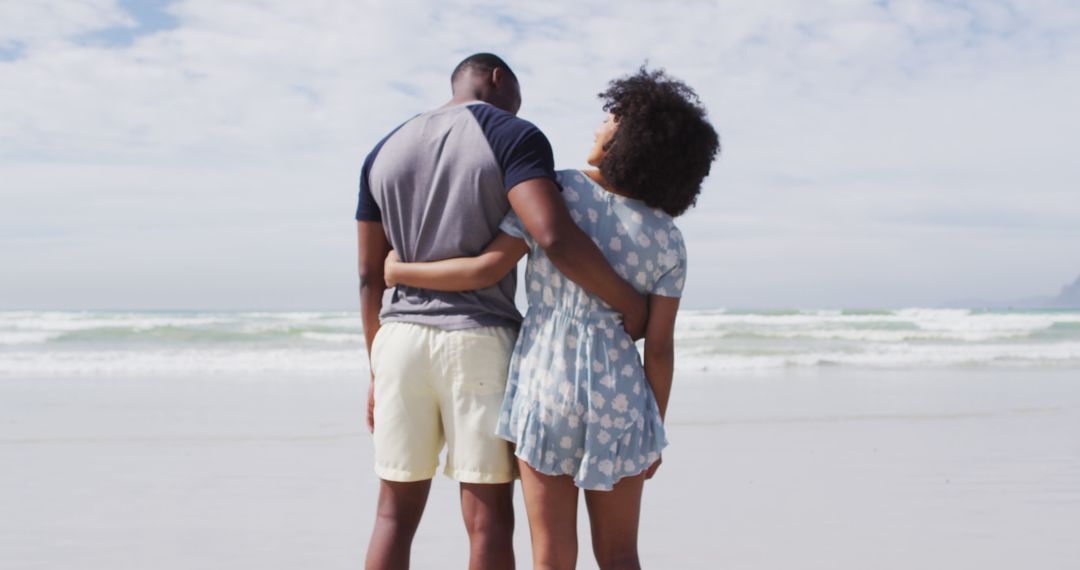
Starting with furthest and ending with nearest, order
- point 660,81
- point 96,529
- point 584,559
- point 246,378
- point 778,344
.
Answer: point 778,344 < point 246,378 < point 96,529 < point 584,559 < point 660,81

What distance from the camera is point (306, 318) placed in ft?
80.9

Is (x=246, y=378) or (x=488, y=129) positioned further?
(x=246, y=378)

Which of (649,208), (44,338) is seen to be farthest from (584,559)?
(44,338)

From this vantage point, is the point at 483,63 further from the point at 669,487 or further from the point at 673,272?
the point at 669,487

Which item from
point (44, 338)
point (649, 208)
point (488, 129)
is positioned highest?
point (488, 129)

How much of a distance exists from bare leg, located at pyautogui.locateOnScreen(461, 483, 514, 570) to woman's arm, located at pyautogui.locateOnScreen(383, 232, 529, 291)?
49 cm

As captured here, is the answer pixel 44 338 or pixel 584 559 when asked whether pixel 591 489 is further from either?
pixel 44 338

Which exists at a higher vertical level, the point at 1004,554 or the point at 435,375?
the point at 435,375

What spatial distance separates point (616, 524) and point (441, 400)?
0.52 m

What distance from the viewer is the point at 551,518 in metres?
2.21

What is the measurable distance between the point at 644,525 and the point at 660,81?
270 cm

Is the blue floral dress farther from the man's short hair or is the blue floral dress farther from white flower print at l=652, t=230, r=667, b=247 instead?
the man's short hair

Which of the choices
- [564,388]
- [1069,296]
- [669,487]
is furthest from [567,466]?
[1069,296]

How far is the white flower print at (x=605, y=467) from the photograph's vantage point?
2174mm
